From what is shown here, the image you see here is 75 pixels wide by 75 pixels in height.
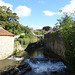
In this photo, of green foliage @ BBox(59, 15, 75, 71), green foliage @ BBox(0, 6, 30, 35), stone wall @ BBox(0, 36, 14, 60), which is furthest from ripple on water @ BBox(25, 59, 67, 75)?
green foliage @ BBox(0, 6, 30, 35)

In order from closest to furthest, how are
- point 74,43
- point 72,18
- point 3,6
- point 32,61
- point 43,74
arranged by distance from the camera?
point 74,43
point 43,74
point 72,18
point 32,61
point 3,6

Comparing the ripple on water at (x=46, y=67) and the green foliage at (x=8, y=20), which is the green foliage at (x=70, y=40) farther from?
the green foliage at (x=8, y=20)

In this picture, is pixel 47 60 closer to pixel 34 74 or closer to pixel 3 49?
pixel 34 74

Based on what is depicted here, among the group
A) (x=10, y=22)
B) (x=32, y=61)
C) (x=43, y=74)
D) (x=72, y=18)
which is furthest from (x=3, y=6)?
(x=43, y=74)

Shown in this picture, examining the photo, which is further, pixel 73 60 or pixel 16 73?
pixel 16 73

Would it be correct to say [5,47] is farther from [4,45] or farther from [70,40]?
[70,40]

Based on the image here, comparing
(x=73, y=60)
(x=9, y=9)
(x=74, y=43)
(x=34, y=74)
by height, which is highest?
(x=9, y=9)

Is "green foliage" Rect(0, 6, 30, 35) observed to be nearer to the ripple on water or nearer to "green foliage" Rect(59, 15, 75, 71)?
the ripple on water

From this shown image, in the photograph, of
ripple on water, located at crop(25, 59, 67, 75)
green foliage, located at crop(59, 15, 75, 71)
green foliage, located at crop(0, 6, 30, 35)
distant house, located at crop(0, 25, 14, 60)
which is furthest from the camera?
green foliage, located at crop(0, 6, 30, 35)

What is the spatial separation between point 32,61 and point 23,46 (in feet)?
29.2

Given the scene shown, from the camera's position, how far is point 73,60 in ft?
24.0

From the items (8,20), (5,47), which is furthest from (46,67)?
(8,20)

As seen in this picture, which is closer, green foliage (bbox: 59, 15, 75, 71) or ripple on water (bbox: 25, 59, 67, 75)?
green foliage (bbox: 59, 15, 75, 71)

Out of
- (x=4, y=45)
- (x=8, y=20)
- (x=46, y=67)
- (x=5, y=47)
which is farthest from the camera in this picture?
(x=8, y=20)
